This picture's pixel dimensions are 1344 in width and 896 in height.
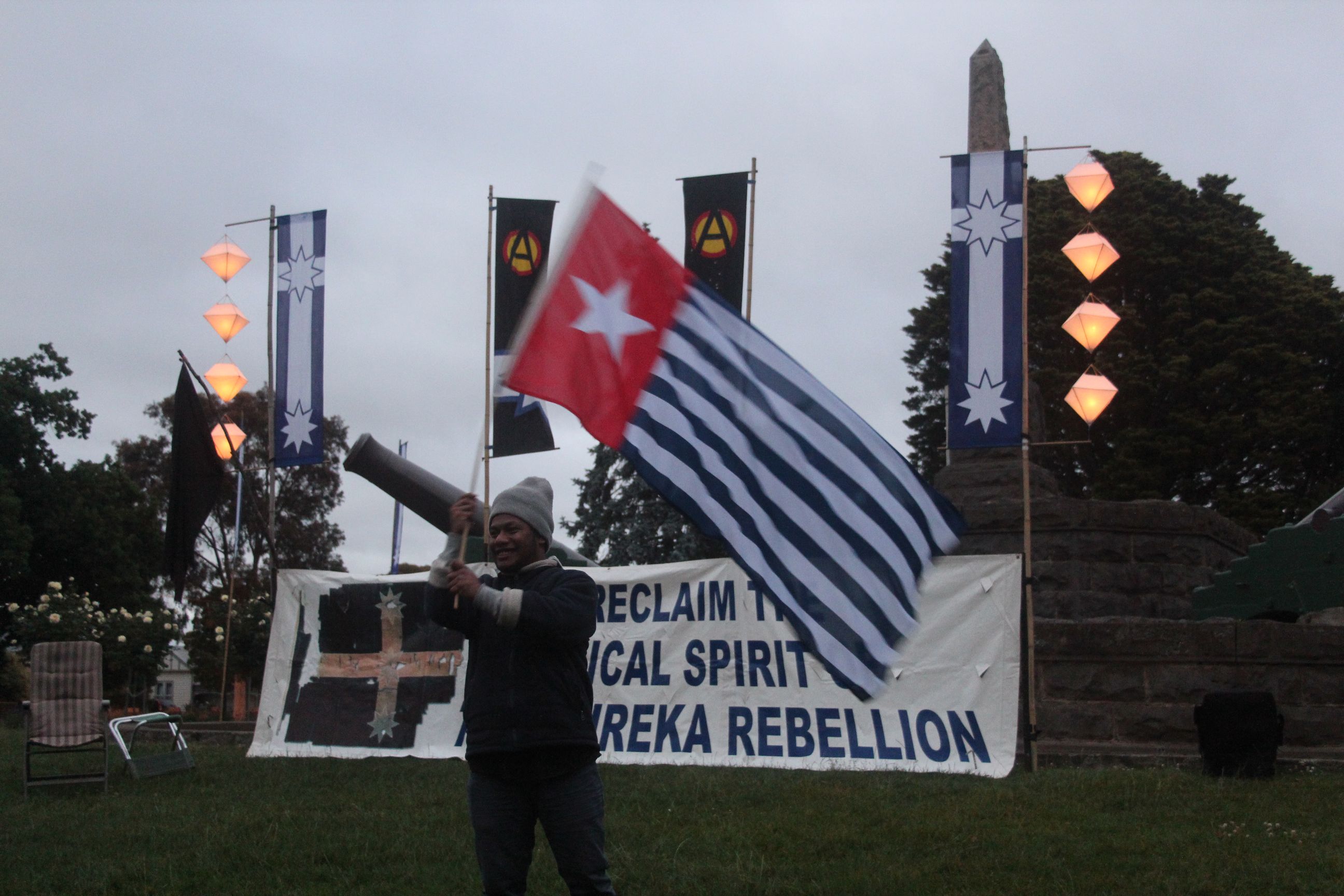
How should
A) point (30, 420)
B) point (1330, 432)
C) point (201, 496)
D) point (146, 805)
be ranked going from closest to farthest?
point (146, 805) < point (201, 496) < point (1330, 432) < point (30, 420)

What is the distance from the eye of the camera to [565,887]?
5652 millimetres

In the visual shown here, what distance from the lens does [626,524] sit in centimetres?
2725

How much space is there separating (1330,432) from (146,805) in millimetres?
30186

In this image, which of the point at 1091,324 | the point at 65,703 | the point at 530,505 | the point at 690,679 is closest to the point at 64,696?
the point at 65,703

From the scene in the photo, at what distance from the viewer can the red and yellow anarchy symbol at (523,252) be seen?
12039 mm

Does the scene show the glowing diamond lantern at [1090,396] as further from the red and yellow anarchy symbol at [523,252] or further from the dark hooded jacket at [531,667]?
the dark hooded jacket at [531,667]

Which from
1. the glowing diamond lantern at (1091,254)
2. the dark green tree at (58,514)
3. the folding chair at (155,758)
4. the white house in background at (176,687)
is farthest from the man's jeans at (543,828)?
the white house in background at (176,687)

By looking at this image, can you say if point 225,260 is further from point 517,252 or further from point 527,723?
point 527,723

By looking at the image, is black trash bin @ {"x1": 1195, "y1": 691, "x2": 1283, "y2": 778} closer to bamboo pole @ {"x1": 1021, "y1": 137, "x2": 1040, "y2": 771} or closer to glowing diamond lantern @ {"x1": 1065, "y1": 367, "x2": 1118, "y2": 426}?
bamboo pole @ {"x1": 1021, "y1": 137, "x2": 1040, "y2": 771}

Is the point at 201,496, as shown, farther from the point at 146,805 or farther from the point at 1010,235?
the point at 1010,235

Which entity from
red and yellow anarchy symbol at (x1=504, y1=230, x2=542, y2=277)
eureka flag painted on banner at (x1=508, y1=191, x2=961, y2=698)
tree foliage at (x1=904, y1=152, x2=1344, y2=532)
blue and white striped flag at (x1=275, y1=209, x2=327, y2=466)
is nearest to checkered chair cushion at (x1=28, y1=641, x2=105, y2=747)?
blue and white striped flag at (x1=275, y1=209, x2=327, y2=466)

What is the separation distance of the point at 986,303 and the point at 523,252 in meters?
4.55

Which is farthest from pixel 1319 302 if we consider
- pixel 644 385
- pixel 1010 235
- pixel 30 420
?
pixel 30 420

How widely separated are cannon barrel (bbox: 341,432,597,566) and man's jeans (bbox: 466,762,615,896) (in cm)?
1246
